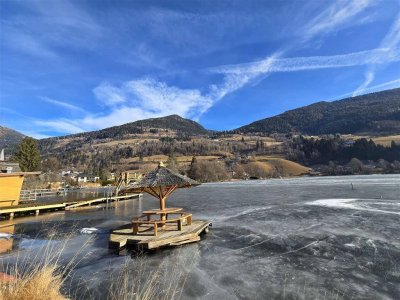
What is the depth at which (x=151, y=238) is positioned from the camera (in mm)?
15062

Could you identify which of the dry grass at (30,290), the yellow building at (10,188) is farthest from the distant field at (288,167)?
the dry grass at (30,290)

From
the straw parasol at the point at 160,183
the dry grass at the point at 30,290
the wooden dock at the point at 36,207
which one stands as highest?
the straw parasol at the point at 160,183

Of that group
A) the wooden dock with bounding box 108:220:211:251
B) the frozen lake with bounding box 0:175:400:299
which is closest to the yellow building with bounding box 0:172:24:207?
the frozen lake with bounding box 0:175:400:299

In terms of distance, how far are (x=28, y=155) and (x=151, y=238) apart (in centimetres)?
6458

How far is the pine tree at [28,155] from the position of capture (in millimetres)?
69438

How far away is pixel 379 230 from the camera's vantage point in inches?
703

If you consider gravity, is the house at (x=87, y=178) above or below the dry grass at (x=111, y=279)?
above

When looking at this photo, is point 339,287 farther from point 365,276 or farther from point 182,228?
point 182,228

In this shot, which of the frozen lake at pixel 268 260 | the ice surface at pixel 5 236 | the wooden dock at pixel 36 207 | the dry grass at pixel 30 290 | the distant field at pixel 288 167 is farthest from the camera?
the distant field at pixel 288 167

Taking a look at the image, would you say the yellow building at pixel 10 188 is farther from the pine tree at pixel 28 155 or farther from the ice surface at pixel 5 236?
the pine tree at pixel 28 155

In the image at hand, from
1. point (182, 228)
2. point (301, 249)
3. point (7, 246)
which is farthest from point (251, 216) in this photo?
point (7, 246)

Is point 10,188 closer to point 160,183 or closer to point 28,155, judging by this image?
point 160,183

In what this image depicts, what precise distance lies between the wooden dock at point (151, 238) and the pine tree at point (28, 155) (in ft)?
200

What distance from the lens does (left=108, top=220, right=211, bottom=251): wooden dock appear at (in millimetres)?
14656
